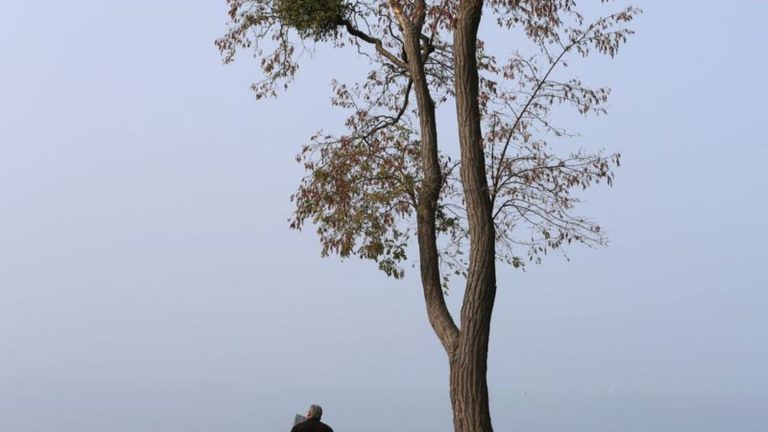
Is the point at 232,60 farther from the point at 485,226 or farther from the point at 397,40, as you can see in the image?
the point at 485,226

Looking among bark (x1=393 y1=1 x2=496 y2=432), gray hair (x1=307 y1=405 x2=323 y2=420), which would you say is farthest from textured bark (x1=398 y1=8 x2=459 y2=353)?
gray hair (x1=307 y1=405 x2=323 y2=420)

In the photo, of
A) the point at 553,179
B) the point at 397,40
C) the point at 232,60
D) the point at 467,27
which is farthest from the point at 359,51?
the point at 553,179

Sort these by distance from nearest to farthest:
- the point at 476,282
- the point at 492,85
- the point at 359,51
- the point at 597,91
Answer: the point at 476,282, the point at 597,91, the point at 492,85, the point at 359,51

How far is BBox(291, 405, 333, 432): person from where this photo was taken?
52.1 feet

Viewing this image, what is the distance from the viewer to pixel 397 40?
66.2 feet

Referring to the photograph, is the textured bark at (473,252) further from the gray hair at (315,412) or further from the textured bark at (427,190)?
the gray hair at (315,412)

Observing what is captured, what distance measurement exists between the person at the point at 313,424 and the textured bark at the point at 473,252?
214 centimetres

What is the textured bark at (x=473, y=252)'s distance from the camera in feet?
54.0

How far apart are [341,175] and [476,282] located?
3.79m

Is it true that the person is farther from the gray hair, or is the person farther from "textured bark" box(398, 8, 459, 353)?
"textured bark" box(398, 8, 459, 353)

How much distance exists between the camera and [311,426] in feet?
52.2

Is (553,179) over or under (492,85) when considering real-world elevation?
under

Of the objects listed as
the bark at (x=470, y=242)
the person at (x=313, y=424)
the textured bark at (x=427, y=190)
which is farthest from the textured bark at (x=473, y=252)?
the person at (x=313, y=424)

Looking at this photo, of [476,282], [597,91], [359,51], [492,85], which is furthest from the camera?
[359,51]
